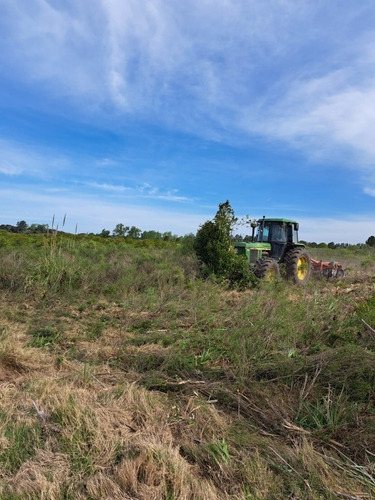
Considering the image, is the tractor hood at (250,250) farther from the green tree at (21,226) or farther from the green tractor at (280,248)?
the green tree at (21,226)

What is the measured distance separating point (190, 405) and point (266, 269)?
766 cm

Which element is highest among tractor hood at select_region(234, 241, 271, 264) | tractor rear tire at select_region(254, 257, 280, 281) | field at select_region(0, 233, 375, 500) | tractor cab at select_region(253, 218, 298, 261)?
tractor cab at select_region(253, 218, 298, 261)

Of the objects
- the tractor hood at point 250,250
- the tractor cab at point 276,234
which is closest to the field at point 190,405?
the tractor hood at point 250,250

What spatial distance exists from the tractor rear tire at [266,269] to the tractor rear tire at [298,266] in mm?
877

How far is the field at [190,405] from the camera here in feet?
8.02

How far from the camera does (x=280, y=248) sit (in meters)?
12.4

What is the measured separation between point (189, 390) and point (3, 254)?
25.9ft

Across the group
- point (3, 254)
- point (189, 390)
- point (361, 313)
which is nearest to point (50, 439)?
point (189, 390)

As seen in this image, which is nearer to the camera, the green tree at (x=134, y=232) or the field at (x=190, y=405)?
the field at (x=190, y=405)

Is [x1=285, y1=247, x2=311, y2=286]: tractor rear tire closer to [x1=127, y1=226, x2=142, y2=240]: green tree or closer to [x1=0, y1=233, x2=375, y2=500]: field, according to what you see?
[x1=0, y1=233, x2=375, y2=500]: field

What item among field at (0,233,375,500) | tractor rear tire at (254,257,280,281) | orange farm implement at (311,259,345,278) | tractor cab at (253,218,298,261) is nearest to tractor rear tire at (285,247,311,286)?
tractor cab at (253,218,298,261)

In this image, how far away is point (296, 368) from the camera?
13.1 ft

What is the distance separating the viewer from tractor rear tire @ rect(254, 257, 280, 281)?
10664mm

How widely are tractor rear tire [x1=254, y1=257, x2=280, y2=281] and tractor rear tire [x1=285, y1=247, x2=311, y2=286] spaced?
877mm
